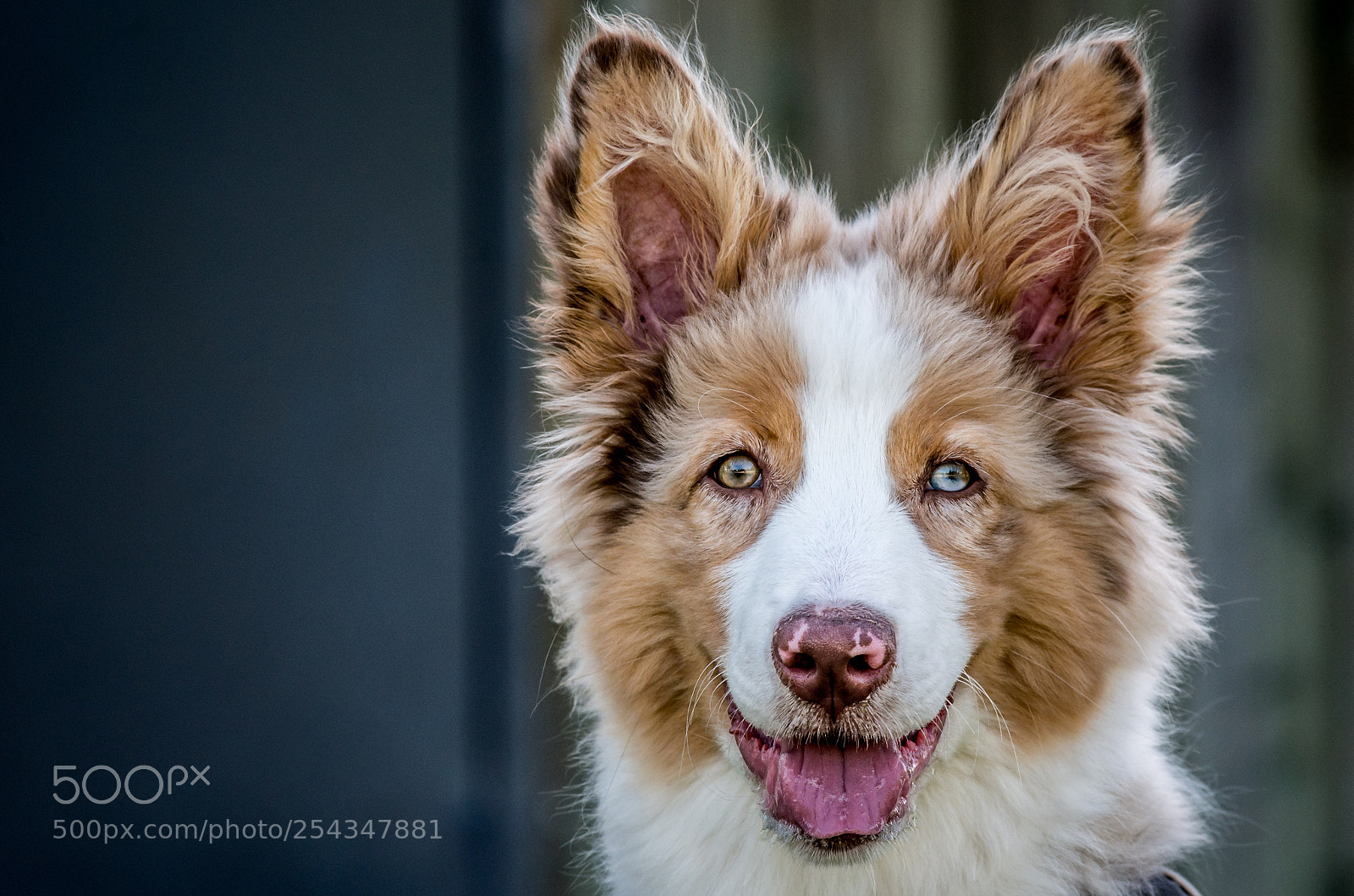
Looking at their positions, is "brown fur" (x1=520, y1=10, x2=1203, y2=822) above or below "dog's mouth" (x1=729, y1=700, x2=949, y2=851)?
above

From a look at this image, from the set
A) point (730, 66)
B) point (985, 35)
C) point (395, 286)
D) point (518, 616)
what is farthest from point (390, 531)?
point (985, 35)

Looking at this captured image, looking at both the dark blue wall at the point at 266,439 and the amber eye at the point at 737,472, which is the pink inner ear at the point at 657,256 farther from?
the dark blue wall at the point at 266,439

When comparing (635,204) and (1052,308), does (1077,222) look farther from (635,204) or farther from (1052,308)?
(635,204)

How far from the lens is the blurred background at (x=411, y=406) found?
3.50 meters

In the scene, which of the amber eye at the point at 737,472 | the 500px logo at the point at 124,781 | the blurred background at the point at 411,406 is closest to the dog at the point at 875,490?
the amber eye at the point at 737,472

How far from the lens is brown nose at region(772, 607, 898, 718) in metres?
1.79

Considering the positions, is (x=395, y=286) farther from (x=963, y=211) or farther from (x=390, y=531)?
(x=963, y=211)

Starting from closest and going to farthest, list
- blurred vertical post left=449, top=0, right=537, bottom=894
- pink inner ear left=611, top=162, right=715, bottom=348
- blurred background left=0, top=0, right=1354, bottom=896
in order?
pink inner ear left=611, top=162, right=715, bottom=348 → blurred background left=0, top=0, right=1354, bottom=896 → blurred vertical post left=449, top=0, right=537, bottom=894

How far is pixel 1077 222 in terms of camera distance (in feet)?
7.50

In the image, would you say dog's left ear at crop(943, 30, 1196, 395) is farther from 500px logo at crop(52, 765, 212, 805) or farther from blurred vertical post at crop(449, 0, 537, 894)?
500px logo at crop(52, 765, 212, 805)

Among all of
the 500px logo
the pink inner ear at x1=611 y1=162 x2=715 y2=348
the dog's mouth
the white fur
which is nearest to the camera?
the dog's mouth

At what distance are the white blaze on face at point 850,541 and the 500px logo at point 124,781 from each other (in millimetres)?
2352

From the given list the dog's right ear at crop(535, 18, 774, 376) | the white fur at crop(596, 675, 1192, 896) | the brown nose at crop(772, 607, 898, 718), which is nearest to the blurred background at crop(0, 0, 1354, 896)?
the dog's right ear at crop(535, 18, 774, 376)

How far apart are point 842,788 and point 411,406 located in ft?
8.14
